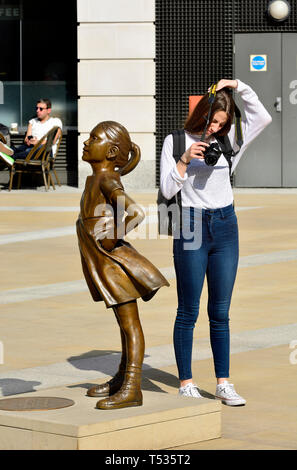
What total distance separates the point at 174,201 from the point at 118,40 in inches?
634

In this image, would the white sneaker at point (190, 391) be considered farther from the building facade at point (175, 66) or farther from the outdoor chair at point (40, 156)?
the building facade at point (175, 66)

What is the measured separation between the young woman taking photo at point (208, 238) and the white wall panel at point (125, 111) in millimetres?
15700

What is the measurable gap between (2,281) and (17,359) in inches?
145

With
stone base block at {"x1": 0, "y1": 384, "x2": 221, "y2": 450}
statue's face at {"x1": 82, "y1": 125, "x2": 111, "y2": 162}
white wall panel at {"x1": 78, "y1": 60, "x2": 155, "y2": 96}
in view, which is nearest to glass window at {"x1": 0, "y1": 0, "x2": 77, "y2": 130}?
white wall panel at {"x1": 78, "y1": 60, "x2": 155, "y2": 96}

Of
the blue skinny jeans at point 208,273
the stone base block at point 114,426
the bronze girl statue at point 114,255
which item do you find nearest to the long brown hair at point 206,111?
the blue skinny jeans at point 208,273

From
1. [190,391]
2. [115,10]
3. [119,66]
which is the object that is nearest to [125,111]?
[119,66]

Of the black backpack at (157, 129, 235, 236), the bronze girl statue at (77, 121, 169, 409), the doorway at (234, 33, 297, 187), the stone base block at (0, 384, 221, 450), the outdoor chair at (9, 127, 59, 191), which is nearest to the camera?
the stone base block at (0, 384, 221, 450)

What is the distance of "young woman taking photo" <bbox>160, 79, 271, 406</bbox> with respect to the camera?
6.64m

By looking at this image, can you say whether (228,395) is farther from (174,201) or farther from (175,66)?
(175,66)

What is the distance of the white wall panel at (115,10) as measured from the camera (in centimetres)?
2233

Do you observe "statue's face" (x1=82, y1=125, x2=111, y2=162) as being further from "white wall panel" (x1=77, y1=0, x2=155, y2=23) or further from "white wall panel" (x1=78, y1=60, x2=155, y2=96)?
"white wall panel" (x1=77, y1=0, x2=155, y2=23)

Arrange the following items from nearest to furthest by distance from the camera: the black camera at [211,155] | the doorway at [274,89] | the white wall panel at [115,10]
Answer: the black camera at [211,155] → the doorway at [274,89] → the white wall panel at [115,10]

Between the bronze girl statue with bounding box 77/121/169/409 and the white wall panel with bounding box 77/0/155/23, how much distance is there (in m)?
16.7

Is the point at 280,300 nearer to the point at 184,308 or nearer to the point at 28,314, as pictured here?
the point at 28,314
